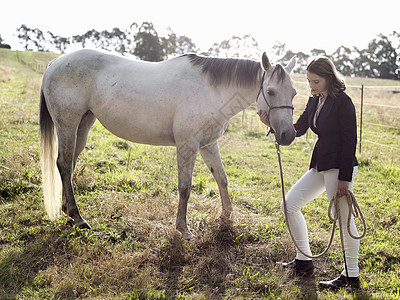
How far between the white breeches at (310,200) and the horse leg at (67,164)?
7.71 ft

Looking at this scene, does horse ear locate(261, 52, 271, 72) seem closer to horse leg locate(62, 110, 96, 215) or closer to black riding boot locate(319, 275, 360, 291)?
black riding boot locate(319, 275, 360, 291)

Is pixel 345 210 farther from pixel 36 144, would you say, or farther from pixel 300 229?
pixel 36 144

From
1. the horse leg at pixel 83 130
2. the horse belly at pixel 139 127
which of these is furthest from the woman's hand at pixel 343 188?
the horse leg at pixel 83 130

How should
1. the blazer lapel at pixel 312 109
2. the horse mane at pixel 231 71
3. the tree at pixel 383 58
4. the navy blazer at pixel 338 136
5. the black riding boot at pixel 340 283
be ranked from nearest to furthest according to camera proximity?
the navy blazer at pixel 338 136 → the black riding boot at pixel 340 283 → the blazer lapel at pixel 312 109 → the horse mane at pixel 231 71 → the tree at pixel 383 58

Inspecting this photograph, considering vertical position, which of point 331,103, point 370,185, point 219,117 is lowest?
point 370,185

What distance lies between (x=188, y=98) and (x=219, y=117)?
412 mm

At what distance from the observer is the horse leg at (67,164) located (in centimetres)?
366

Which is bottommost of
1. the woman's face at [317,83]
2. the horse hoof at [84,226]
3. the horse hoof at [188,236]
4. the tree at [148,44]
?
the horse hoof at [188,236]

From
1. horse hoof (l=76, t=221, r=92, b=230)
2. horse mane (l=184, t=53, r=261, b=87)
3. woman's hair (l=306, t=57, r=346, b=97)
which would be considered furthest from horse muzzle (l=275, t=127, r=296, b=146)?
horse hoof (l=76, t=221, r=92, b=230)

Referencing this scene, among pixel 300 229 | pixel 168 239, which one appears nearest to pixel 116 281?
pixel 168 239

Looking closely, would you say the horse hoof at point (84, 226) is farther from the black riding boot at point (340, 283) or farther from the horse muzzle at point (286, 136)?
the black riding boot at point (340, 283)

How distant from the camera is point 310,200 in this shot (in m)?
2.82

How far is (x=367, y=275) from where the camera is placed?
116 inches

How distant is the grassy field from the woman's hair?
1695mm
